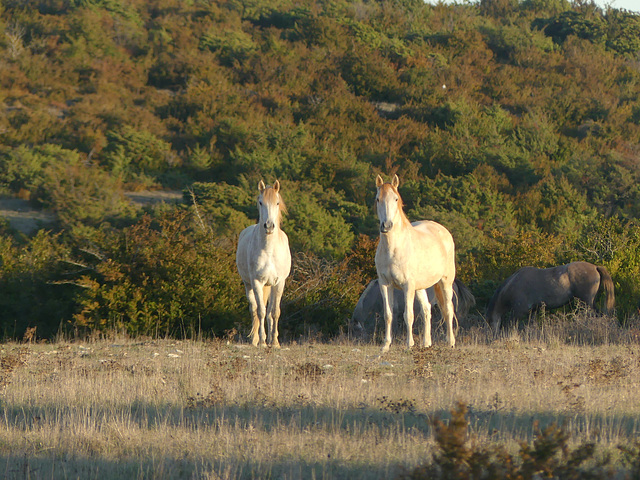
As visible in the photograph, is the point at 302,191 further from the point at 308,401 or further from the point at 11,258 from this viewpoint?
the point at 308,401

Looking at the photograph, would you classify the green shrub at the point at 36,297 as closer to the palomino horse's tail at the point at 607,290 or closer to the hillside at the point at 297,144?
the hillside at the point at 297,144

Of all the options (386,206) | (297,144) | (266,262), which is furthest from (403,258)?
(297,144)

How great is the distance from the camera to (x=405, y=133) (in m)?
31.1

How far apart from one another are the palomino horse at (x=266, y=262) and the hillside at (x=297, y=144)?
2466 millimetres

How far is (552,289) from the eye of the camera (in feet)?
43.3

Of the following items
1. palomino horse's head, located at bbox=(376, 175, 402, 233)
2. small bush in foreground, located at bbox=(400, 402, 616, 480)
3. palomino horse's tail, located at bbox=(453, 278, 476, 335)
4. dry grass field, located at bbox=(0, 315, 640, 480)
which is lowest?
dry grass field, located at bbox=(0, 315, 640, 480)

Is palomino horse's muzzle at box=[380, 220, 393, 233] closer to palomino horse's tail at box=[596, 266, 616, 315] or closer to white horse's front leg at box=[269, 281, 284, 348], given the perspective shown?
white horse's front leg at box=[269, 281, 284, 348]

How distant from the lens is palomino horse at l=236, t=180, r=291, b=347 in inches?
407

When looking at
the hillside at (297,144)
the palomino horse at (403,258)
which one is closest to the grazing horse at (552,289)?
the hillside at (297,144)

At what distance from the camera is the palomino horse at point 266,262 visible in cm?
1034

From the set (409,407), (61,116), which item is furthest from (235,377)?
(61,116)

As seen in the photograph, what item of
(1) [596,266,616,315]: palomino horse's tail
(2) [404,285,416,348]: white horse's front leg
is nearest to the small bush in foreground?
(2) [404,285,416,348]: white horse's front leg

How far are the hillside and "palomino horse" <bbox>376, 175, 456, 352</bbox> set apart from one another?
446 centimetres

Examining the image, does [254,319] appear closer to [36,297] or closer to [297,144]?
[36,297]
